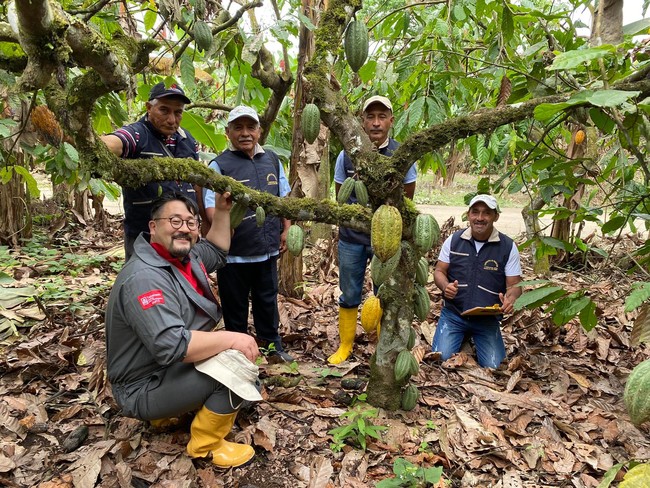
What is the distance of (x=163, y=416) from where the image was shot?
6.77ft

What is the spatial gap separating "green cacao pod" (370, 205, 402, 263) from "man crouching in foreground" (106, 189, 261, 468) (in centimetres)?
76

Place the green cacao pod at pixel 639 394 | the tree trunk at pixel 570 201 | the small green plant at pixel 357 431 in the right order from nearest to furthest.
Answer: the green cacao pod at pixel 639 394, the small green plant at pixel 357 431, the tree trunk at pixel 570 201

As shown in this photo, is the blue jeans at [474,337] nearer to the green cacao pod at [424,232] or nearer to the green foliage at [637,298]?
the green cacao pod at [424,232]

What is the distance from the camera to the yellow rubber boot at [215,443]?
2.04 m

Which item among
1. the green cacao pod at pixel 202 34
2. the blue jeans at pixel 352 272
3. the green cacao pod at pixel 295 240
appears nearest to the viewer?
the green cacao pod at pixel 202 34

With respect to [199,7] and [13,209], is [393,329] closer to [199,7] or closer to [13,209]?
[199,7]

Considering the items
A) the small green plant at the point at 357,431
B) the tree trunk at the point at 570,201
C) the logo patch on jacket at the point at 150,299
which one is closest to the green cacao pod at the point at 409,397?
Result: the small green plant at the point at 357,431

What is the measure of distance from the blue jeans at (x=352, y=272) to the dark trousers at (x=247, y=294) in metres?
0.46

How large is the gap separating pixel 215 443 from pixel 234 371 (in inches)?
14.0

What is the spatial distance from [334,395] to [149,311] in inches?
44.9

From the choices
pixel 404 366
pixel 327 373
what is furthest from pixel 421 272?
pixel 327 373

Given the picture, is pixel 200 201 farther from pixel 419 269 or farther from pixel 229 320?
pixel 419 269

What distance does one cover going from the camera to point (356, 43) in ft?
6.21

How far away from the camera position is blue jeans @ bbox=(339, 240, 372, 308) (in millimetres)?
3055
